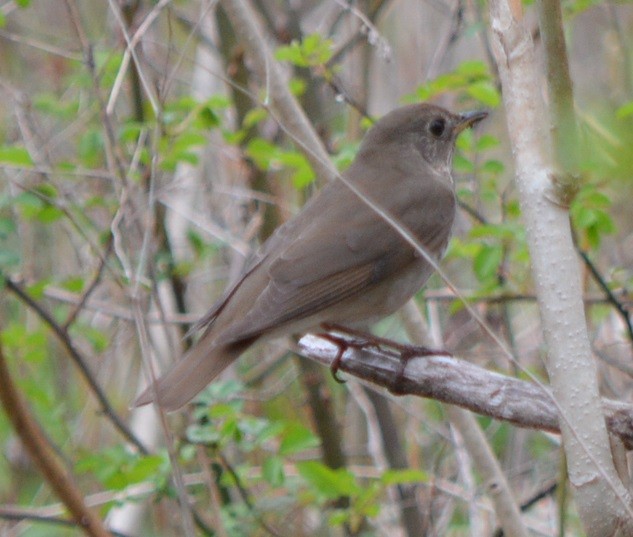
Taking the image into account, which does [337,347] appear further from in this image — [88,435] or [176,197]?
[88,435]

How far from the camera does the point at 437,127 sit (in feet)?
14.0

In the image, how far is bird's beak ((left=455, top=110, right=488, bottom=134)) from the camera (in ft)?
13.4

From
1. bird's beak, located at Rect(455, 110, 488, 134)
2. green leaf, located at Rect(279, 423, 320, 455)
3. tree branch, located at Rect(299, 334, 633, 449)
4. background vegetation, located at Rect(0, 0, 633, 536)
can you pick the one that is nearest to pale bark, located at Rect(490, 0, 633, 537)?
background vegetation, located at Rect(0, 0, 633, 536)

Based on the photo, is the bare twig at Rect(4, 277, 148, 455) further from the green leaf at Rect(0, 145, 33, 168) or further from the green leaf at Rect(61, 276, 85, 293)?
the green leaf at Rect(0, 145, 33, 168)

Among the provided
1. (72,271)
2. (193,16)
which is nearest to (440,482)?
(72,271)

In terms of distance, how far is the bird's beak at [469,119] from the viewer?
161 inches

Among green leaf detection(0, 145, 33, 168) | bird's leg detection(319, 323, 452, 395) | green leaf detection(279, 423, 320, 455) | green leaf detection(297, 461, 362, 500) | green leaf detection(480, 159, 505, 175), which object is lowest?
green leaf detection(297, 461, 362, 500)

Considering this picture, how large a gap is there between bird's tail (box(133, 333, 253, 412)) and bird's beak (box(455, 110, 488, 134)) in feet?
5.17

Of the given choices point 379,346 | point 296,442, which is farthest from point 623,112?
point 379,346

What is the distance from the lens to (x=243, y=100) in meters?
5.07

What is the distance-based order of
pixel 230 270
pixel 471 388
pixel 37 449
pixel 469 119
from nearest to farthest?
pixel 37 449, pixel 471 388, pixel 469 119, pixel 230 270

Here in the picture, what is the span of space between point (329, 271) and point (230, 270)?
7.29 ft

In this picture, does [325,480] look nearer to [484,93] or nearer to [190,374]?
[190,374]

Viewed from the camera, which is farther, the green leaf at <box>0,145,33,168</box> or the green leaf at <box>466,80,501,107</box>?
the green leaf at <box>466,80,501,107</box>
